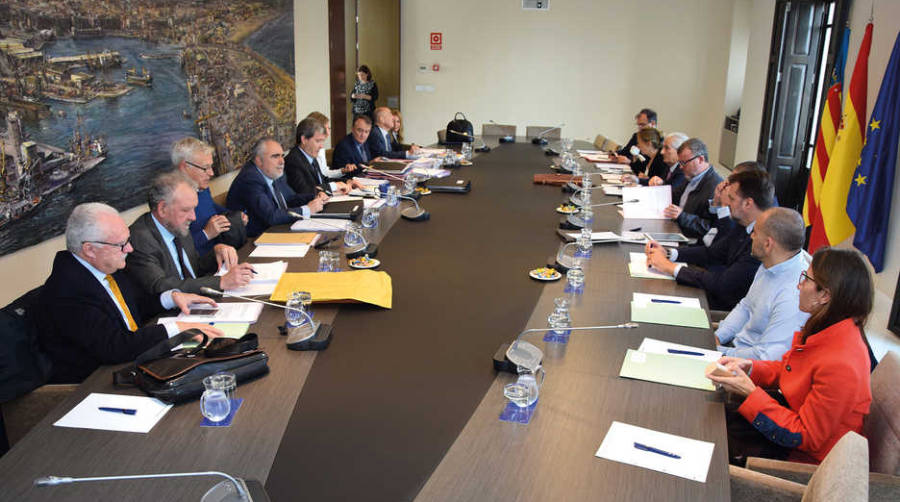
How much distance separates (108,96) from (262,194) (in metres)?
1.53

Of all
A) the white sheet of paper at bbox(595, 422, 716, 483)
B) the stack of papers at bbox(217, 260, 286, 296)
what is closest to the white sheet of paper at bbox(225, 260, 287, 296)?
the stack of papers at bbox(217, 260, 286, 296)

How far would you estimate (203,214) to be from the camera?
409 cm

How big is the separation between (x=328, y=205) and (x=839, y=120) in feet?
14.5

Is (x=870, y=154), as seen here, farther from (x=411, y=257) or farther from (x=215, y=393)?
(x=215, y=393)

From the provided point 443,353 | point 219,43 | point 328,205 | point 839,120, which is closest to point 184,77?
point 219,43

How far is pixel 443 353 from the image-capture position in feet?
7.84

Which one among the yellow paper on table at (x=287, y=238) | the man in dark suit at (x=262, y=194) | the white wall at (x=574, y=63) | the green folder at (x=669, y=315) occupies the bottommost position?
the green folder at (x=669, y=315)

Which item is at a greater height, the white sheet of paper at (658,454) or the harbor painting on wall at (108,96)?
the harbor painting on wall at (108,96)

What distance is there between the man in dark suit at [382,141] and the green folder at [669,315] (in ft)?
15.2

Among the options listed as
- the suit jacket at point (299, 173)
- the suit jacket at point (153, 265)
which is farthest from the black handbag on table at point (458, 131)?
the suit jacket at point (153, 265)

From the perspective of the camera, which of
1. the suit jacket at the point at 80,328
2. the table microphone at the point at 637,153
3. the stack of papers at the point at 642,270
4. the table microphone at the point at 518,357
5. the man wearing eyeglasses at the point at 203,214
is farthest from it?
the table microphone at the point at 637,153

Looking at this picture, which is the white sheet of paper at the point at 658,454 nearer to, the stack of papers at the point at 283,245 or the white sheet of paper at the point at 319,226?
the stack of papers at the point at 283,245

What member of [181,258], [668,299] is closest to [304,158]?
[181,258]

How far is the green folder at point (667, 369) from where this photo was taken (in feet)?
7.25
